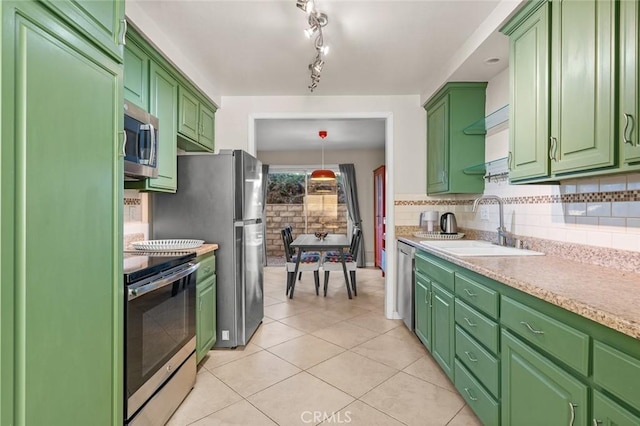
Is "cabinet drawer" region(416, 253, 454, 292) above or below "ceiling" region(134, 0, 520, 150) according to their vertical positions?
below

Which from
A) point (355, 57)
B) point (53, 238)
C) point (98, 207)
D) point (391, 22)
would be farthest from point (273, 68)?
point (53, 238)

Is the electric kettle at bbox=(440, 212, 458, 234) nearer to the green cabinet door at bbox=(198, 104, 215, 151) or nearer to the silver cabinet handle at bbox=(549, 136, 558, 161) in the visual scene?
the silver cabinet handle at bbox=(549, 136, 558, 161)

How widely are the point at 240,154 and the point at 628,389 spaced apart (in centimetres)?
260

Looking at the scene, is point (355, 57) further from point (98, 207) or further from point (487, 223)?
point (98, 207)

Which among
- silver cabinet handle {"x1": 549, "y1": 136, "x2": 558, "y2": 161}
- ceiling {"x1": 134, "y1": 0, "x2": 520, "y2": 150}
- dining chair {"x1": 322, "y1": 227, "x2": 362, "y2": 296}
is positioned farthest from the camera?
dining chair {"x1": 322, "y1": 227, "x2": 362, "y2": 296}

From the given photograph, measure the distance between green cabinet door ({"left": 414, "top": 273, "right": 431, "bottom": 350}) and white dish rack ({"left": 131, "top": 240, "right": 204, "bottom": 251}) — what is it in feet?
5.74

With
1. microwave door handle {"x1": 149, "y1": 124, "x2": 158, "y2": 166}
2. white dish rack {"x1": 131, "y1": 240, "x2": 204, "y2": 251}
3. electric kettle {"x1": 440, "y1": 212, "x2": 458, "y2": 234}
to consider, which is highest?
microwave door handle {"x1": 149, "y1": 124, "x2": 158, "y2": 166}

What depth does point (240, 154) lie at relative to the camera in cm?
283

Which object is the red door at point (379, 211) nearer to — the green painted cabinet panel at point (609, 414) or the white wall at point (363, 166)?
the white wall at point (363, 166)

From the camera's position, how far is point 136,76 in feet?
7.19

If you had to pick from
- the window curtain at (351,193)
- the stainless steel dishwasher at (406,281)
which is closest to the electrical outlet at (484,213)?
the stainless steel dishwasher at (406,281)

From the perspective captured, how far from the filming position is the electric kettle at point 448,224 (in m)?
3.35

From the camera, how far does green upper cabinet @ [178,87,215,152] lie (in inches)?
113

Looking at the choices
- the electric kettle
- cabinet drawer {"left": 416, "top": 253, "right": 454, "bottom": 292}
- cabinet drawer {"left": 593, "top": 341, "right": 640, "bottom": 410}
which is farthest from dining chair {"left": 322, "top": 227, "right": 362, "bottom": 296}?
cabinet drawer {"left": 593, "top": 341, "right": 640, "bottom": 410}
